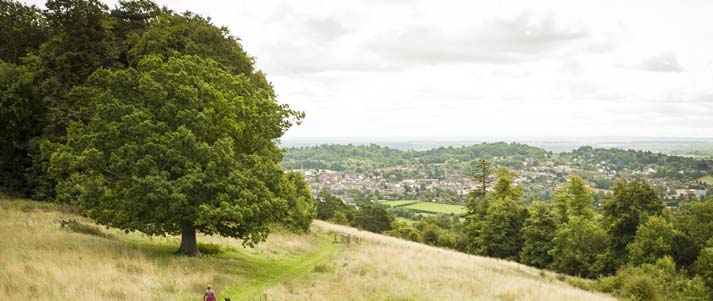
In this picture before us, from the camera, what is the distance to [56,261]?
15.2 metres

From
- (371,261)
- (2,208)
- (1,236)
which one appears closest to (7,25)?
(2,208)

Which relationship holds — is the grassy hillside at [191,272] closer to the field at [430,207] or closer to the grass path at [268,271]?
the grass path at [268,271]

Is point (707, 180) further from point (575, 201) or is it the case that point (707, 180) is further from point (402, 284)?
point (402, 284)

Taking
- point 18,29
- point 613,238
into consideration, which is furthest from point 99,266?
point 613,238

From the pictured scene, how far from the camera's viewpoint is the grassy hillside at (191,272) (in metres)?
13.4

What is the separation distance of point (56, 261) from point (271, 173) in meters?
7.90

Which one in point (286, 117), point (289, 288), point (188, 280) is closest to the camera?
point (188, 280)

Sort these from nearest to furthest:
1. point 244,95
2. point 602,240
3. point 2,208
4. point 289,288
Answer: point 289,288, point 244,95, point 2,208, point 602,240

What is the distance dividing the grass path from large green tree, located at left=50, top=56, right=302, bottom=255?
1737 mm

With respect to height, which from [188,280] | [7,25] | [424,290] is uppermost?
[7,25]

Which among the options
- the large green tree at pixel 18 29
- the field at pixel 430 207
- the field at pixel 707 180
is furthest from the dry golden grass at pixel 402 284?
the field at pixel 707 180

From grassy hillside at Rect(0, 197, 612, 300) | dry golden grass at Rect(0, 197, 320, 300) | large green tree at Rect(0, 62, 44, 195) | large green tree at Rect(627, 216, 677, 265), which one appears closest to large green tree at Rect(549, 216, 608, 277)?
large green tree at Rect(627, 216, 677, 265)

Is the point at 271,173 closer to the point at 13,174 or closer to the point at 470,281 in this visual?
the point at 470,281

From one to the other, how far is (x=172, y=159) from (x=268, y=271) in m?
6.60
